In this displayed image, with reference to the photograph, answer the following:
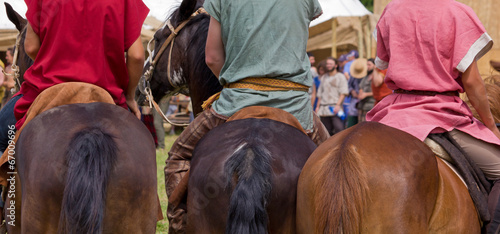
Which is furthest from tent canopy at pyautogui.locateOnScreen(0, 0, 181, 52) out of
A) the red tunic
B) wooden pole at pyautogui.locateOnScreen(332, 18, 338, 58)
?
the red tunic

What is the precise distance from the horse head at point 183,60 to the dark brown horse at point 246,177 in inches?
44.3

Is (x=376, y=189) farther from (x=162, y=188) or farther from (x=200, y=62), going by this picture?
(x=162, y=188)

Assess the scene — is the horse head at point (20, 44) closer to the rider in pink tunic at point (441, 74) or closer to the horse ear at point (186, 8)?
the horse ear at point (186, 8)

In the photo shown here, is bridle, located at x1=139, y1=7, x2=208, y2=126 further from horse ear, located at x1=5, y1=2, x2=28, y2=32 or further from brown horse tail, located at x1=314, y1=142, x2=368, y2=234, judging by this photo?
brown horse tail, located at x1=314, y1=142, x2=368, y2=234

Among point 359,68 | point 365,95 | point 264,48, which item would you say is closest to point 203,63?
point 264,48

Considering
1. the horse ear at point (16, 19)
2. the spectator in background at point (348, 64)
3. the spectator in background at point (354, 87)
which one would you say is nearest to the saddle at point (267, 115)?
the horse ear at point (16, 19)

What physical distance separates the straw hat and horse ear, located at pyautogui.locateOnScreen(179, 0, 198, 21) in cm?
859

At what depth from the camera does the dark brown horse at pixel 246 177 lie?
2615 mm

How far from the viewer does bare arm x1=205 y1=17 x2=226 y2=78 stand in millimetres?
3557

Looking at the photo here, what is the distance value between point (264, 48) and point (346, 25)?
13912 mm

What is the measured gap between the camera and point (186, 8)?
4324 mm

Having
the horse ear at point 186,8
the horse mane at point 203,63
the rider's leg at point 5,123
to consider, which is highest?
the horse ear at point 186,8

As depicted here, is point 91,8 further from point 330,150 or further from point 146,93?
point 330,150

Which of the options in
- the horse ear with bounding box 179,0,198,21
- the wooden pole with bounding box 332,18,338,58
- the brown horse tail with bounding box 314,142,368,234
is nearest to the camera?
the brown horse tail with bounding box 314,142,368,234
